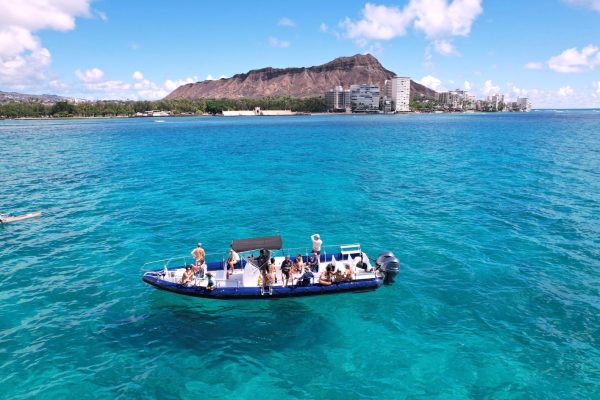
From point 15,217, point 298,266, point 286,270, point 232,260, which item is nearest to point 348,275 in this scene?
point 298,266

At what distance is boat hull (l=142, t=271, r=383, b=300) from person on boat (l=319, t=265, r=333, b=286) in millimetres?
169

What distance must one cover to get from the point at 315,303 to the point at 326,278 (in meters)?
1.55

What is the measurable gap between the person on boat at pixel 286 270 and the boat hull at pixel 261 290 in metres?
0.46

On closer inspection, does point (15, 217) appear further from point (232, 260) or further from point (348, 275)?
point (348, 275)

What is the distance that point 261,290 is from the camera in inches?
836

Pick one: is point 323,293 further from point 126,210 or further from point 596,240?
point 126,210

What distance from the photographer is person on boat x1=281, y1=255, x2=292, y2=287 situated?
21.8m

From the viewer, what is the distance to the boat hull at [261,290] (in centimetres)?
2128

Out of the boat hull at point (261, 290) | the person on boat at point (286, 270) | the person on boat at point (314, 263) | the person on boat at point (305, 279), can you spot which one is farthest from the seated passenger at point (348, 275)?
the person on boat at point (286, 270)

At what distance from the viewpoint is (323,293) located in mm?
21797

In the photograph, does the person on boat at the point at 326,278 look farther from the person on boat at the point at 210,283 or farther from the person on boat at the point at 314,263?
the person on boat at the point at 210,283

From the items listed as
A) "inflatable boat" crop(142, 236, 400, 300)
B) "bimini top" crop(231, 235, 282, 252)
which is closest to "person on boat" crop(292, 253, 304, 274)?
"inflatable boat" crop(142, 236, 400, 300)

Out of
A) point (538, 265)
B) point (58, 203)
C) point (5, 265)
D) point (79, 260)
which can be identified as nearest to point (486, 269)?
point (538, 265)

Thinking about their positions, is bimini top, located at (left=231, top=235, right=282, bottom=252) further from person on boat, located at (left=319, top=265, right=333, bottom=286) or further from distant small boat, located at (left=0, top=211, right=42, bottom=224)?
distant small boat, located at (left=0, top=211, right=42, bottom=224)
